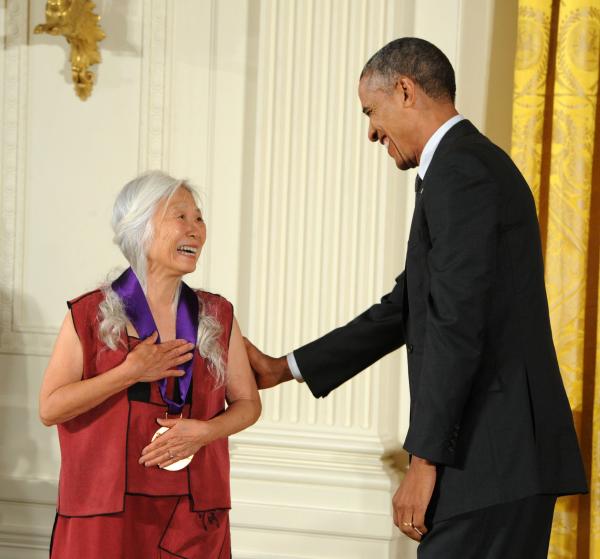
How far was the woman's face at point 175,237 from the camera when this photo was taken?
105 inches

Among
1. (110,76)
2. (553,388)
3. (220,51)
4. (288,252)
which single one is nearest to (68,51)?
(110,76)

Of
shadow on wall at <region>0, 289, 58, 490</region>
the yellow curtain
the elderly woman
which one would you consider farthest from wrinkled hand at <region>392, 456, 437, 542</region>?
shadow on wall at <region>0, 289, 58, 490</region>

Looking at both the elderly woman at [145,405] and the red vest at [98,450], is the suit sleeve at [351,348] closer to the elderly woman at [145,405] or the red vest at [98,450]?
the elderly woman at [145,405]

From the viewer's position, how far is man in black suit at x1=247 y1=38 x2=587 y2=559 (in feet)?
7.27

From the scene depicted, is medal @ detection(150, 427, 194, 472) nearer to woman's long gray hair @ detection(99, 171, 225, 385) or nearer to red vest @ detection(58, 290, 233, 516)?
red vest @ detection(58, 290, 233, 516)

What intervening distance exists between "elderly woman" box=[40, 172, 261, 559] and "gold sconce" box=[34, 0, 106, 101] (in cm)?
175

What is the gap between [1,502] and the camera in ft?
14.4

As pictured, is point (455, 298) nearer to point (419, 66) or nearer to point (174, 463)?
point (419, 66)

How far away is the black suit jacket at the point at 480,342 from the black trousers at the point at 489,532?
37 mm

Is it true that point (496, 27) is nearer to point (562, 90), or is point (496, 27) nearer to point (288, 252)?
point (562, 90)

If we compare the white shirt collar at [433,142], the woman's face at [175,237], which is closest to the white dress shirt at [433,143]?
the white shirt collar at [433,142]

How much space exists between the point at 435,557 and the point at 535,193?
1.93 meters

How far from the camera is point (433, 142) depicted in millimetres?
2441

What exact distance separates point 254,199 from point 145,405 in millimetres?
1756
